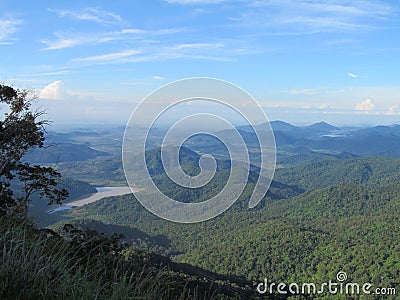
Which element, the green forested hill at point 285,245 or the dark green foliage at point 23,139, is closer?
the dark green foliage at point 23,139

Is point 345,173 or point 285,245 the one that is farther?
point 345,173

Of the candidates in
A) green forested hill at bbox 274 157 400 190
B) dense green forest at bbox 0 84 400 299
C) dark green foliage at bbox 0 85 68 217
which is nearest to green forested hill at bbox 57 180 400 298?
dense green forest at bbox 0 84 400 299

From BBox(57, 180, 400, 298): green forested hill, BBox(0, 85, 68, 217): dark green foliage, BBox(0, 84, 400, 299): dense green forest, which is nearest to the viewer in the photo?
BBox(0, 84, 400, 299): dense green forest

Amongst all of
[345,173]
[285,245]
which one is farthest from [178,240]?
[345,173]

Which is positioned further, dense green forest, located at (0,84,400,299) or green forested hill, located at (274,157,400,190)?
green forested hill, located at (274,157,400,190)

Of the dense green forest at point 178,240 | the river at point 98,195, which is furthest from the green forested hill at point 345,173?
the river at point 98,195

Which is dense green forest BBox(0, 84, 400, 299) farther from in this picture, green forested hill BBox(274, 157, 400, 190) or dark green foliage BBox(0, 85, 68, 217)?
green forested hill BBox(274, 157, 400, 190)

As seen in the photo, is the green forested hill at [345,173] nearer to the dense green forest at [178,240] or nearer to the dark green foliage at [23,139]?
the dense green forest at [178,240]

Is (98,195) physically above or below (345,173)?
above

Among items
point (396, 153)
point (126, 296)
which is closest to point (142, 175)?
point (126, 296)

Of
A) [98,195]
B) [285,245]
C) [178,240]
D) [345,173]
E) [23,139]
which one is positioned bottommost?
[345,173]

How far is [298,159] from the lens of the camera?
150875mm

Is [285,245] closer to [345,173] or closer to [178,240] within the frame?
[178,240]

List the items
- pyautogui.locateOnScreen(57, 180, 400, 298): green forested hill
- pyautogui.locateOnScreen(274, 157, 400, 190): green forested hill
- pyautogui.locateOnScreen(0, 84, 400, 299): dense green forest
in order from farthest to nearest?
1. pyautogui.locateOnScreen(274, 157, 400, 190): green forested hill
2. pyautogui.locateOnScreen(57, 180, 400, 298): green forested hill
3. pyautogui.locateOnScreen(0, 84, 400, 299): dense green forest
